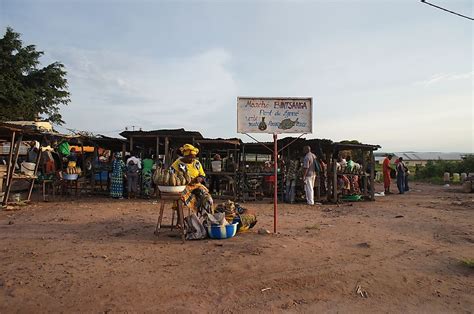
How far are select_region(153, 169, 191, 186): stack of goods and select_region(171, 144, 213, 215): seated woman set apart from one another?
23 centimetres

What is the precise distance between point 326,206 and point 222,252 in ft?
25.2

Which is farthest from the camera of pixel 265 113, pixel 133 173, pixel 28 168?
pixel 133 173

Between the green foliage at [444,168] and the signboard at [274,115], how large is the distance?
26.2 metres

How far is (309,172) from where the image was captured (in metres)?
12.6

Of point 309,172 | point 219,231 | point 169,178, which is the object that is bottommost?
point 219,231

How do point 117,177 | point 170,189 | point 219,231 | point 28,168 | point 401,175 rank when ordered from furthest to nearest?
point 401,175 < point 117,177 < point 28,168 < point 219,231 < point 170,189

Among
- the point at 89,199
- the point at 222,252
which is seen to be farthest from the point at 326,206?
the point at 89,199

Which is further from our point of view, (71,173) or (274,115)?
(71,173)

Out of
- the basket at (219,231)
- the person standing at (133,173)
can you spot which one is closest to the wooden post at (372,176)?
the person standing at (133,173)

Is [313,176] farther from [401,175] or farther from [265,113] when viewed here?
[401,175]

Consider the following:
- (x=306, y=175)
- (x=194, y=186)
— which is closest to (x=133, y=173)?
(x=306, y=175)

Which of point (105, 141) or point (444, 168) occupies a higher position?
point (105, 141)

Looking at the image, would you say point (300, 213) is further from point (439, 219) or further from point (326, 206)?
point (439, 219)

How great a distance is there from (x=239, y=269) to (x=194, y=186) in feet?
7.63
